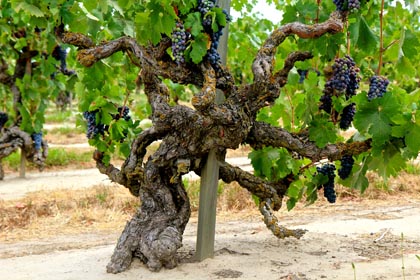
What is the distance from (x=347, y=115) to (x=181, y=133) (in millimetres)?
1176

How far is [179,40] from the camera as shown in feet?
12.9

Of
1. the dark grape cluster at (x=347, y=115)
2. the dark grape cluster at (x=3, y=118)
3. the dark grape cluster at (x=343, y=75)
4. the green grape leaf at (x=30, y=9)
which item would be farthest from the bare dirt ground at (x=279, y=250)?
the dark grape cluster at (x=3, y=118)

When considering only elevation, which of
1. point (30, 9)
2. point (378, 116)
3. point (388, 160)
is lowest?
point (388, 160)

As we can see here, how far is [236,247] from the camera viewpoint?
493 cm

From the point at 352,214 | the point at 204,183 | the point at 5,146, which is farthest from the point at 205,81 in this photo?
the point at 5,146

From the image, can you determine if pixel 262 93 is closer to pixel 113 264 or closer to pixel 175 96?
pixel 113 264

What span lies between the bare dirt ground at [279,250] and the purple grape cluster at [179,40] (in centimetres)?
142

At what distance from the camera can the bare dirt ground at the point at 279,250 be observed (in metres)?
4.24

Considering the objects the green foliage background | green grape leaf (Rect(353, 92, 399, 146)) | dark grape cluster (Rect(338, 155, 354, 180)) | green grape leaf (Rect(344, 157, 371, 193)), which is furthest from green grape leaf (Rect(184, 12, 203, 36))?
green grape leaf (Rect(344, 157, 371, 193))

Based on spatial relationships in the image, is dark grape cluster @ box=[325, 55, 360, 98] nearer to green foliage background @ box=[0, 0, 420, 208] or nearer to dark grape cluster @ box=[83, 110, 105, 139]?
green foliage background @ box=[0, 0, 420, 208]

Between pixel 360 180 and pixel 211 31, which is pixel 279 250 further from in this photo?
pixel 211 31

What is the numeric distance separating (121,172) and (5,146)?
197 inches

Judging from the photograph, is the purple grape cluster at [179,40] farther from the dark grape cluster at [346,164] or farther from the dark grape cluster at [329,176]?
the dark grape cluster at [329,176]

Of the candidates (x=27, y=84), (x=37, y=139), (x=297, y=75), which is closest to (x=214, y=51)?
(x=297, y=75)
